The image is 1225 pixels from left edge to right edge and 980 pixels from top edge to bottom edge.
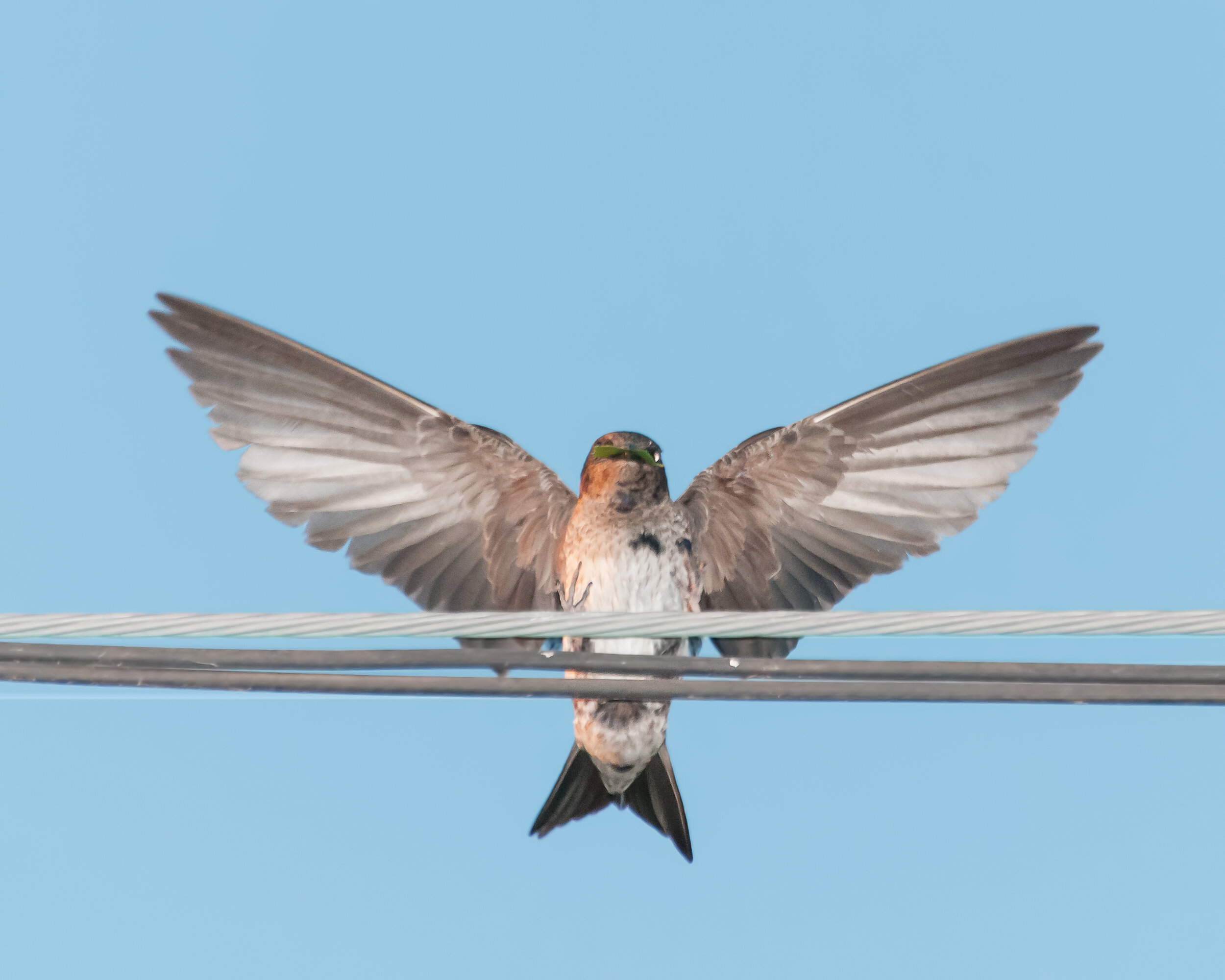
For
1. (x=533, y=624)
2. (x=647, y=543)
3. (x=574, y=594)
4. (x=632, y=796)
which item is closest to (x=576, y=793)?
(x=632, y=796)

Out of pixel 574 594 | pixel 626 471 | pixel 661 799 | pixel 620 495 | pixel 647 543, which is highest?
pixel 626 471

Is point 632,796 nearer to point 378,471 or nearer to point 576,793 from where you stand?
point 576,793

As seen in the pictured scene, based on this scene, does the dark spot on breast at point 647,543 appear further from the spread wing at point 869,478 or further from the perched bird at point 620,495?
the spread wing at point 869,478

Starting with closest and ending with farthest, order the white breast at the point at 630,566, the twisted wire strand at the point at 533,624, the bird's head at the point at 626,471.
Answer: the twisted wire strand at the point at 533,624, the white breast at the point at 630,566, the bird's head at the point at 626,471

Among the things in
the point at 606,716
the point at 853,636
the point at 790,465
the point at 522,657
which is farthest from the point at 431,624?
the point at 790,465

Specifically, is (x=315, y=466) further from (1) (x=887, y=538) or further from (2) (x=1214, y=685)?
(2) (x=1214, y=685)

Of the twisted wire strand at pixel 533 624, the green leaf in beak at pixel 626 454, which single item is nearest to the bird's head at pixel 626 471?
the green leaf in beak at pixel 626 454

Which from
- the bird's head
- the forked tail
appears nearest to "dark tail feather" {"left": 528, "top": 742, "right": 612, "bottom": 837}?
the forked tail
